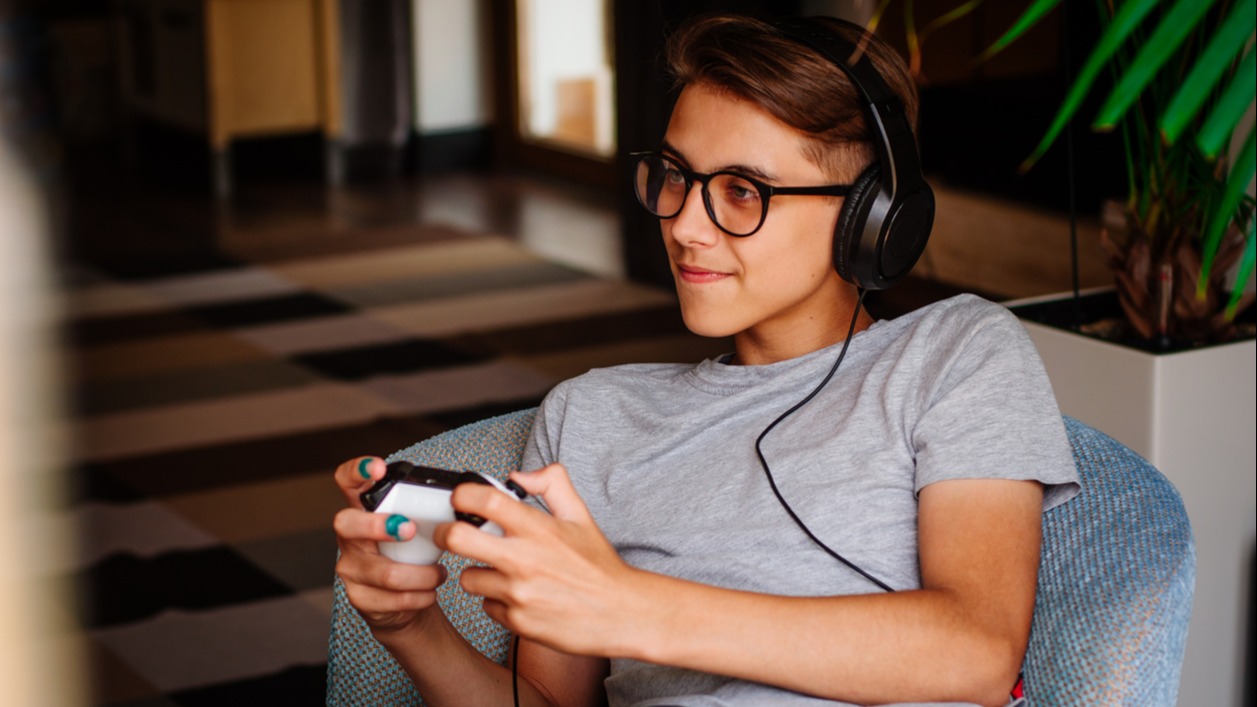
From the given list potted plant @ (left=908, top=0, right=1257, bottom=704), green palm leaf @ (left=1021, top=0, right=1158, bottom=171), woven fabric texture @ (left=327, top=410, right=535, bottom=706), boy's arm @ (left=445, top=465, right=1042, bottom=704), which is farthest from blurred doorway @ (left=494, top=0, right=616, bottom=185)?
green palm leaf @ (left=1021, top=0, right=1158, bottom=171)

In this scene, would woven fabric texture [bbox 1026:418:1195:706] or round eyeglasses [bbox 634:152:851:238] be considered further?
round eyeglasses [bbox 634:152:851:238]

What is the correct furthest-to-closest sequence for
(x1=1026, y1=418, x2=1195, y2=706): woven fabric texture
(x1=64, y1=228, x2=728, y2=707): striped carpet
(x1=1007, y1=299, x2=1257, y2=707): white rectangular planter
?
(x1=64, y1=228, x2=728, y2=707): striped carpet, (x1=1007, y1=299, x2=1257, y2=707): white rectangular planter, (x1=1026, y1=418, x2=1195, y2=706): woven fabric texture

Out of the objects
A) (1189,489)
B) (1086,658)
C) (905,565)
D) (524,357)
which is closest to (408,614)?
(905,565)

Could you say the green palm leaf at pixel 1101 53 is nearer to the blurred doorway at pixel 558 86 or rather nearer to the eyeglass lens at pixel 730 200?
the eyeglass lens at pixel 730 200

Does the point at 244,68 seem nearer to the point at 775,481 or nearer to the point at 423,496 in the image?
the point at 775,481

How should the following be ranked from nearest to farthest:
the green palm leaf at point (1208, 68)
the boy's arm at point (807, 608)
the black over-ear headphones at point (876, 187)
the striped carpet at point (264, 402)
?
the green palm leaf at point (1208, 68)
the boy's arm at point (807, 608)
the black over-ear headphones at point (876, 187)
the striped carpet at point (264, 402)

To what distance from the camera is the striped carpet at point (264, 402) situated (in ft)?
8.54

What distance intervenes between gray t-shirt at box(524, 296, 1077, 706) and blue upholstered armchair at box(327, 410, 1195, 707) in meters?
0.06

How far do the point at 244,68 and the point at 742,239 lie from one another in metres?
6.01

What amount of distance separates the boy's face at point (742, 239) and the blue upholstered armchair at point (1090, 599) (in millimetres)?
277

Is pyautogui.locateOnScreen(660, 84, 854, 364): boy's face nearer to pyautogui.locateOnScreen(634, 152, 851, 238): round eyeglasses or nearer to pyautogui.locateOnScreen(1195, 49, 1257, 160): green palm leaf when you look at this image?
pyautogui.locateOnScreen(634, 152, 851, 238): round eyeglasses

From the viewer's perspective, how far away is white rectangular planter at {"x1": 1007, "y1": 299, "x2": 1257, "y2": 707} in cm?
192

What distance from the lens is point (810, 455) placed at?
1.23 m

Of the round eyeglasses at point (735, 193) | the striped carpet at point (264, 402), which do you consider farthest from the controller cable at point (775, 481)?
the striped carpet at point (264, 402)
